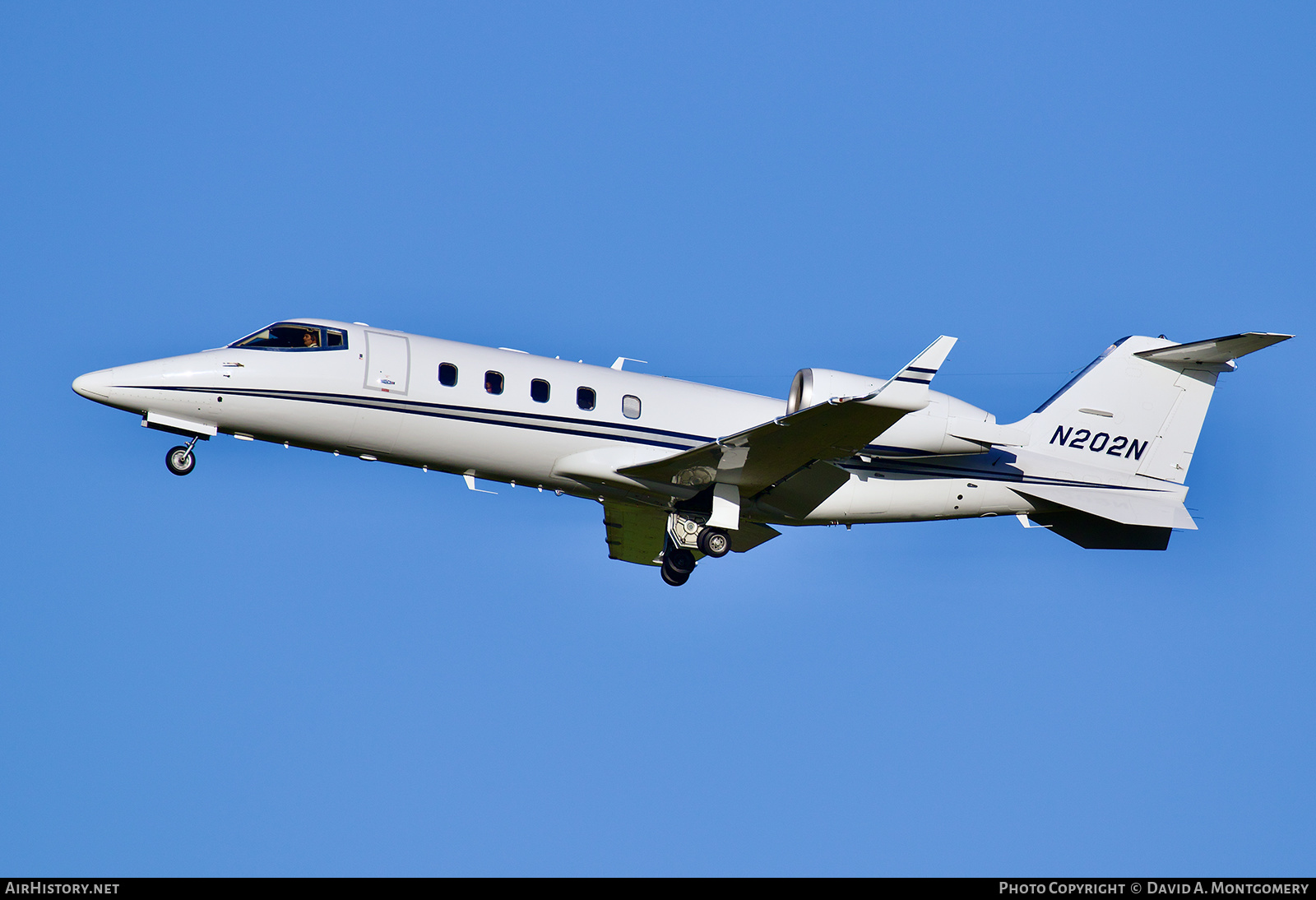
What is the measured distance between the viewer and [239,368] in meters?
18.8

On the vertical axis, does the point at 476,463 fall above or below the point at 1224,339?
below

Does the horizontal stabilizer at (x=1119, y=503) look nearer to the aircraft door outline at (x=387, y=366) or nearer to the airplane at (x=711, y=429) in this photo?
the airplane at (x=711, y=429)

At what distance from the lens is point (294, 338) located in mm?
19203

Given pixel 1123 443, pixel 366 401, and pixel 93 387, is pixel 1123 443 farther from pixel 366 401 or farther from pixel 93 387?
pixel 93 387

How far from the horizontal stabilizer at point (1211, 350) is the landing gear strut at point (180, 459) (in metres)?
15.3

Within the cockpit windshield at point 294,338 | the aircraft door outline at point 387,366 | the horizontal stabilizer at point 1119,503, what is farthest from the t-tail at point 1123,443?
the cockpit windshield at point 294,338

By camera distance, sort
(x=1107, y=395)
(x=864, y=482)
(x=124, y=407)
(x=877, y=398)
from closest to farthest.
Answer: (x=877, y=398), (x=124, y=407), (x=864, y=482), (x=1107, y=395)

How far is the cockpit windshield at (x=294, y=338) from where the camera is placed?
19141mm

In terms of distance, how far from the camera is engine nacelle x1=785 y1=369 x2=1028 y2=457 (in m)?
18.7

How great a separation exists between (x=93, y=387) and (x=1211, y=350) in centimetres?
1714
